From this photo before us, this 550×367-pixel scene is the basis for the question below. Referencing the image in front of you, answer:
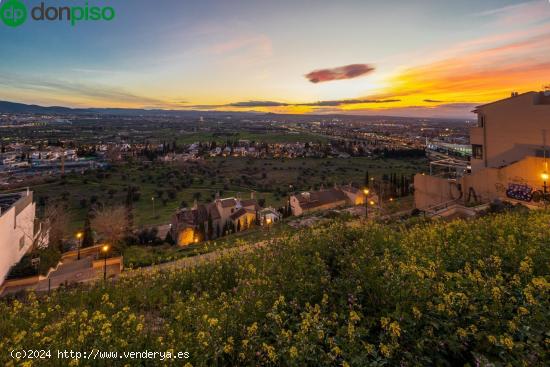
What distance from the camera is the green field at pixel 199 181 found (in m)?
55.9

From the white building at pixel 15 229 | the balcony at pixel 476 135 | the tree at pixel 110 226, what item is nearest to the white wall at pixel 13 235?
the white building at pixel 15 229

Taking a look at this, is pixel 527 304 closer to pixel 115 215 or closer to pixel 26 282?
pixel 26 282

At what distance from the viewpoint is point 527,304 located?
3877 mm

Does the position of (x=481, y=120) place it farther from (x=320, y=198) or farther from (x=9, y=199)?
(x=9, y=199)

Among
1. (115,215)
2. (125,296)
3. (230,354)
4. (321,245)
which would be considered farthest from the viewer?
(115,215)

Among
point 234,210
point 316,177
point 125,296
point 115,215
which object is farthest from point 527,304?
point 316,177

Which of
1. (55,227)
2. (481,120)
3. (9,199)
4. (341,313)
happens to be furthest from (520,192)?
(55,227)

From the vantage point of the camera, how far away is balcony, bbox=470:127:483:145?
966 inches

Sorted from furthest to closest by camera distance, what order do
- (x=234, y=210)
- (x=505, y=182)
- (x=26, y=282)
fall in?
1. (x=234, y=210)
2. (x=26, y=282)
3. (x=505, y=182)

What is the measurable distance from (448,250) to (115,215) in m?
36.9

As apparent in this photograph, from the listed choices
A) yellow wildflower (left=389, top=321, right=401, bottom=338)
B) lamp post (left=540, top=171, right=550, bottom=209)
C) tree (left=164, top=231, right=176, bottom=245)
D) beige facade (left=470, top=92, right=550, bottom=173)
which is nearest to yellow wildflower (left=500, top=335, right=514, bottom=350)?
yellow wildflower (left=389, top=321, right=401, bottom=338)

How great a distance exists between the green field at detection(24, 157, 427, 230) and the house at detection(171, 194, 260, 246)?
8542 mm

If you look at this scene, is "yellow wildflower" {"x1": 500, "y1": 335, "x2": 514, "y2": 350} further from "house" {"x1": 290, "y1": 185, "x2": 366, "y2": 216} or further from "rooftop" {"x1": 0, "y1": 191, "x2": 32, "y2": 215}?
"house" {"x1": 290, "y1": 185, "x2": 366, "y2": 216}

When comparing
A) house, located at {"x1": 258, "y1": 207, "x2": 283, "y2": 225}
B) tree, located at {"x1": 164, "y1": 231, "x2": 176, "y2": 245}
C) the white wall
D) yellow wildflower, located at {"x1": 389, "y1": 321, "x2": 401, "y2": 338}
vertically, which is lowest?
tree, located at {"x1": 164, "y1": 231, "x2": 176, "y2": 245}
